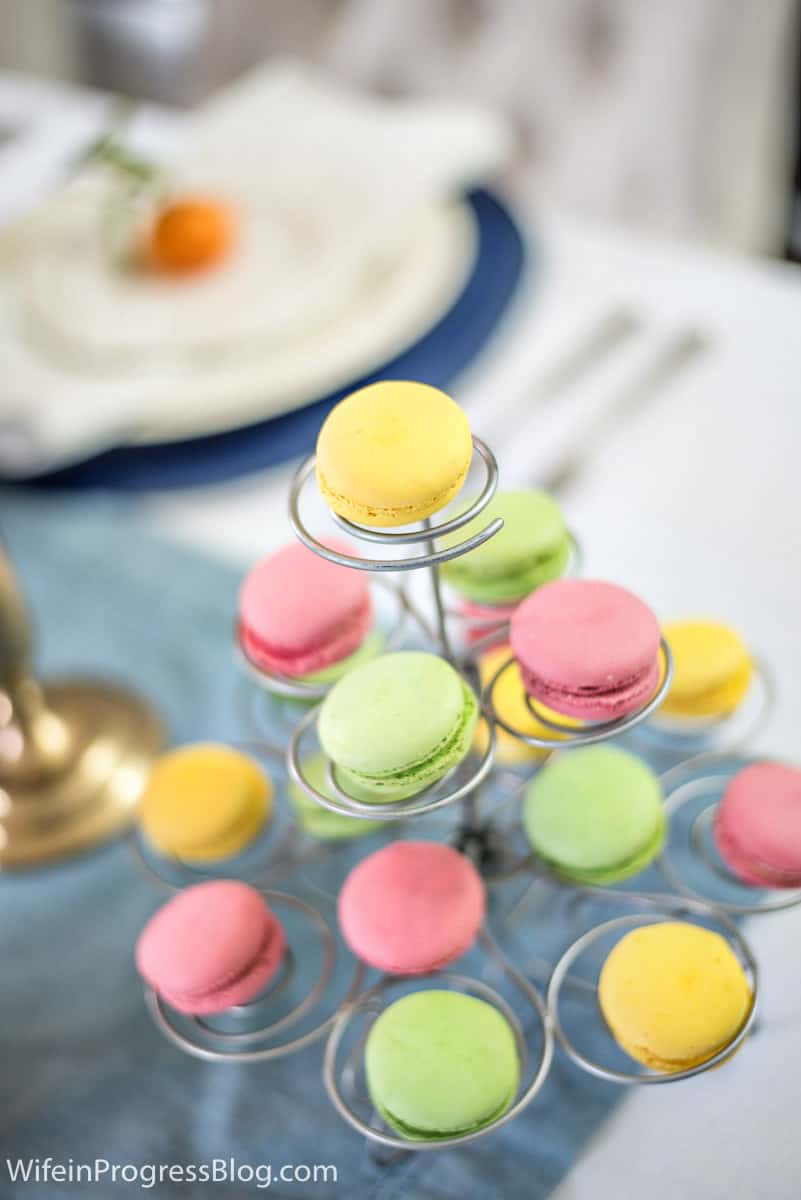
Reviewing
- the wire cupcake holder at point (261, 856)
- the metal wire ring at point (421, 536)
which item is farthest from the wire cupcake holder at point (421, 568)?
the wire cupcake holder at point (261, 856)

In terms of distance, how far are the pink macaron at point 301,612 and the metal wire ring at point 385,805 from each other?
0.03 m

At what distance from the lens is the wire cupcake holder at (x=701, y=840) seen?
434 millimetres

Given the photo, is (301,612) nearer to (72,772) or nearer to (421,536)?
(421,536)

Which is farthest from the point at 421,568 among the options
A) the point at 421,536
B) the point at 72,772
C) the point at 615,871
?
the point at 72,772

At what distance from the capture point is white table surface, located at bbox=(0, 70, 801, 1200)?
0.38m

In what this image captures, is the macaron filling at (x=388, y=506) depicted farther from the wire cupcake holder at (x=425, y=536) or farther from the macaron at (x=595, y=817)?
the macaron at (x=595, y=817)

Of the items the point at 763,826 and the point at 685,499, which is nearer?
the point at 763,826

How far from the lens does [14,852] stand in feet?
1.75

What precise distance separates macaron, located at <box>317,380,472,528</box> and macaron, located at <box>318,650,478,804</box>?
50 mm

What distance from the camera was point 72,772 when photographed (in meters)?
0.56

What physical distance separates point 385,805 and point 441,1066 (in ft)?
0.28

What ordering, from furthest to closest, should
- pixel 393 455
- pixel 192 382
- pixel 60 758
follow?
pixel 192 382, pixel 60 758, pixel 393 455

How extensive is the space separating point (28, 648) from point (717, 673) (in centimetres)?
33

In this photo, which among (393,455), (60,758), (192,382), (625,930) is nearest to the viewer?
(393,455)
